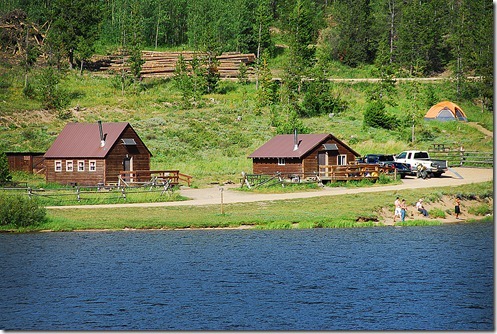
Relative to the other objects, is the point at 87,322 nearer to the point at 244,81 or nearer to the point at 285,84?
the point at 285,84

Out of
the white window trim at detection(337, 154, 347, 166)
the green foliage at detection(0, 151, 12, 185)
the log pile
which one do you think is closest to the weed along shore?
the white window trim at detection(337, 154, 347, 166)

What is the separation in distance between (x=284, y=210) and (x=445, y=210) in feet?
35.7

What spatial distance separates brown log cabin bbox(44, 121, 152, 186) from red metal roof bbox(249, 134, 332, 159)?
34.0ft

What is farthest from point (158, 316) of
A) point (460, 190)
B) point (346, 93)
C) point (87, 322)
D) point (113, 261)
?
point (346, 93)

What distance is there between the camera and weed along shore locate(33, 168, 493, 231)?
53.6 metres

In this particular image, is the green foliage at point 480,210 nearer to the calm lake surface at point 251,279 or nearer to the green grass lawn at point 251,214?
the green grass lawn at point 251,214

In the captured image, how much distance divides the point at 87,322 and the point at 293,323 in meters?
7.23

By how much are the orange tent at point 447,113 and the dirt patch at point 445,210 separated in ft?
132

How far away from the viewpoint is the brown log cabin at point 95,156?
70562 millimetres

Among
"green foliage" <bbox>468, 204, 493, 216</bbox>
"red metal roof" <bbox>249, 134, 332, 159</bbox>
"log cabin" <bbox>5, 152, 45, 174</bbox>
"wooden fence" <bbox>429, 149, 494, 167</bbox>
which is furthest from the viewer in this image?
"wooden fence" <bbox>429, 149, 494, 167</bbox>

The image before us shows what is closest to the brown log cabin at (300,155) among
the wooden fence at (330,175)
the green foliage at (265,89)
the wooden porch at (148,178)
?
the wooden fence at (330,175)

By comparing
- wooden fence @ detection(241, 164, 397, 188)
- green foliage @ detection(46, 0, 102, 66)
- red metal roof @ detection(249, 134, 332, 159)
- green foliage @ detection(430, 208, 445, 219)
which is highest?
green foliage @ detection(46, 0, 102, 66)

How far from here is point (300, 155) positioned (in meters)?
71.6

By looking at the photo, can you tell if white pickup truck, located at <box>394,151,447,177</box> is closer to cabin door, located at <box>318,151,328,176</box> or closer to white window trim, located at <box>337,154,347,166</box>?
white window trim, located at <box>337,154,347,166</box>
